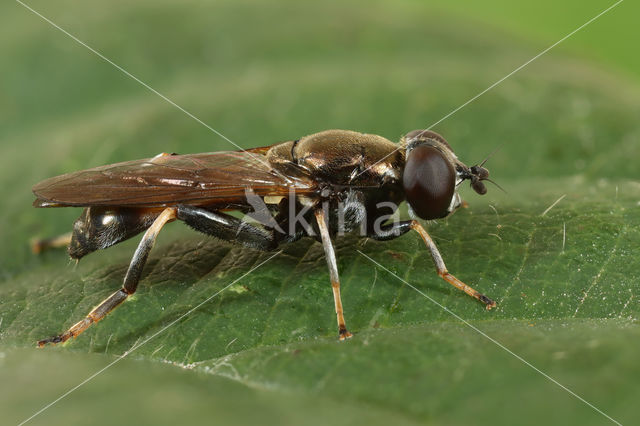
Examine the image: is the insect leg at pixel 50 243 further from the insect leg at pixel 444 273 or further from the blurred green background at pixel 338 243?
the insect leg at pixel 444 273

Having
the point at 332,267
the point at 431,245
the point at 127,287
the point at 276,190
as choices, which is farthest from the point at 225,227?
the point at 431,245

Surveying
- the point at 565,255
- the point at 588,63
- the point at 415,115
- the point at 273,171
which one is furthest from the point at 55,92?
the point at 588,63

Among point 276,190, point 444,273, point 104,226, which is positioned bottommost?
point 444,273

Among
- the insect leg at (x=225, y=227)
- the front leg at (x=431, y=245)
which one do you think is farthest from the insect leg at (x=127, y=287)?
the front leg at (x=431, y=245)

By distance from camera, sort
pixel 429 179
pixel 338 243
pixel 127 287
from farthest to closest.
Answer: pixel 338 243 < pixel 429 179 < pixel 127 287

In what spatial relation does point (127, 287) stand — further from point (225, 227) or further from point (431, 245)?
point (431, 245)

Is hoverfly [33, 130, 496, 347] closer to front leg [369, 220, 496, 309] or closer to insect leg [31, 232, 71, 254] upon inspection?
front leg [369, 220, 496, 309]

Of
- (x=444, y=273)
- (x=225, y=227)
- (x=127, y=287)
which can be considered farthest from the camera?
(x=225, y=227)
